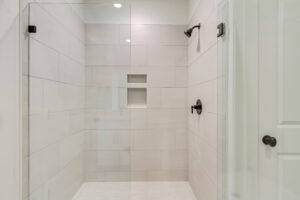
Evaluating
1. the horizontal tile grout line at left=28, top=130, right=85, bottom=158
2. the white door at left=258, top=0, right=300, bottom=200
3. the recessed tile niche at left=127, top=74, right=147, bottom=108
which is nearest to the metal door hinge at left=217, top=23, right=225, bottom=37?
the white door at left=258, top=0, right=300, bottom=200

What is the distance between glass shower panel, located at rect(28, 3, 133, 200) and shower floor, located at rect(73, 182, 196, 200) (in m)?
0.04

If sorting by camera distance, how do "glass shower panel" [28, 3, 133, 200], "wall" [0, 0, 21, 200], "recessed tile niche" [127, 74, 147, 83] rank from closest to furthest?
Answer: "wall" [0, 0, 21, 200] → "glass shower panel" [28, 3, 133, 200] → "recessed tile niche" [127, 74, 147, 83]

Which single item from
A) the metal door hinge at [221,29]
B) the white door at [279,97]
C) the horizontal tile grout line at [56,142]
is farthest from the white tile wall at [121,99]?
the white door at [279,97]

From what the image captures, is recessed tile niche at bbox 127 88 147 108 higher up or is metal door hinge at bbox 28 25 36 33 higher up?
metal door hinge at bbox 28 25 36 33

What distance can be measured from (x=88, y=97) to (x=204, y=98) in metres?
1.15

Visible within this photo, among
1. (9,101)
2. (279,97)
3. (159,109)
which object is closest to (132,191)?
(159,109)

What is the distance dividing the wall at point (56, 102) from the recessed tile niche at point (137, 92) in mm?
519

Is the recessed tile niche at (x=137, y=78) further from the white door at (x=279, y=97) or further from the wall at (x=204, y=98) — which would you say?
the white door at (x=279, y=97)

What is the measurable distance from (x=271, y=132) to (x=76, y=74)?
1746mm

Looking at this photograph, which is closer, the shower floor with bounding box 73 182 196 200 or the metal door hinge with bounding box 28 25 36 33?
the metal door hinge with bounding box 28 25 36 33

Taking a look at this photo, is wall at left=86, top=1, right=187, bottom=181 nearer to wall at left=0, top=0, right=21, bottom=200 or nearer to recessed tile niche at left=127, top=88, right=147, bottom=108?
recessed tile niche at left=127, top=88, right=147, bottom=108

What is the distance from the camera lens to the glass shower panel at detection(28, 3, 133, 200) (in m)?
1.67

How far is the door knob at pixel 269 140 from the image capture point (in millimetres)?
1162

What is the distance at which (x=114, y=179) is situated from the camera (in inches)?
83.7
